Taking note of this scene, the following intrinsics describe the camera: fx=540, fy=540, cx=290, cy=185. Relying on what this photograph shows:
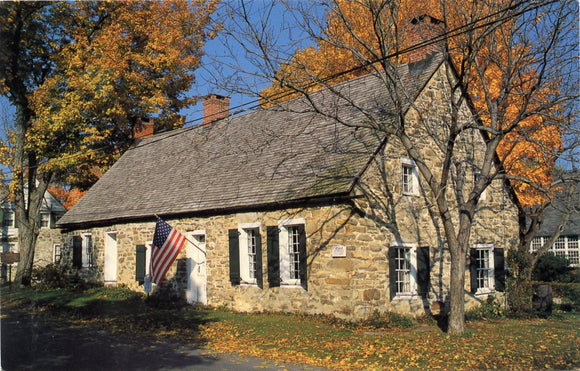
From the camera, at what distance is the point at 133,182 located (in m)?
23.8

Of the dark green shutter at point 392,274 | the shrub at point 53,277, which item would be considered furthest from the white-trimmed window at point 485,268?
the shrub at point 53,277

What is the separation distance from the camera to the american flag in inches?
650

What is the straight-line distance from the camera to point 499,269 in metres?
17.8

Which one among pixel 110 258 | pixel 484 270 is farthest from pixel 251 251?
pixel 110 258

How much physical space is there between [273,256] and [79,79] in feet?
49.4

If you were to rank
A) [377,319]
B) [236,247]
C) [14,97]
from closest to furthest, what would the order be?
[377,319] < [236,247] < [14,97]

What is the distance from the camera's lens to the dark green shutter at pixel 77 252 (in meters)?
23.6

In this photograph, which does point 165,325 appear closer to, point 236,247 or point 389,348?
point 236,247

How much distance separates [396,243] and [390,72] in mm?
4800

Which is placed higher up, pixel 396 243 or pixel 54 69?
pixel 54 69

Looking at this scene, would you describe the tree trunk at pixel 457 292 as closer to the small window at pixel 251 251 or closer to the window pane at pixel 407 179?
the window pane at pixel 407 179

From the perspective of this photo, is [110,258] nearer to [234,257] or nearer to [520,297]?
[234,257]

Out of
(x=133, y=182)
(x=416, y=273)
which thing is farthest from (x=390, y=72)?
(x=133, y=182)

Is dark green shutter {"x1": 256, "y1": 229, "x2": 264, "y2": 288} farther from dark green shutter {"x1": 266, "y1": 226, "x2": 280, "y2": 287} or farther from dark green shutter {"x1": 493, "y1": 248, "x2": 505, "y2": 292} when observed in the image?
dark green shutter {"x1": 493, "y1": 248, "x2": 505, "y2": 292}
